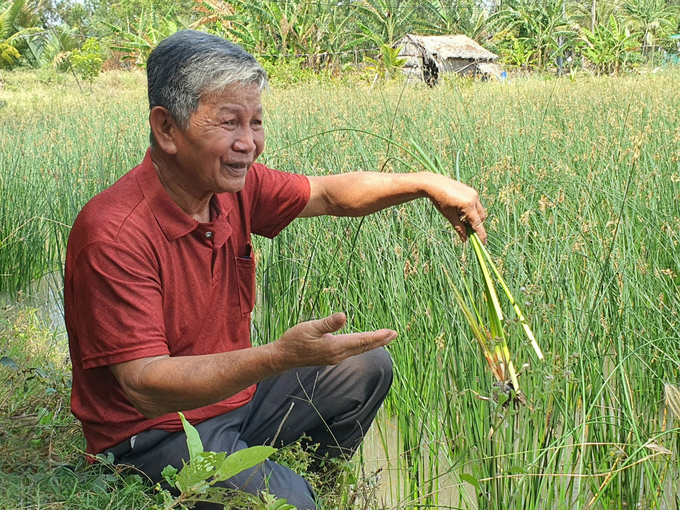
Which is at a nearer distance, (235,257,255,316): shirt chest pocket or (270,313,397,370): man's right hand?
(270,313,397,370): man's right hand

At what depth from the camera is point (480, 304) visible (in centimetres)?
222

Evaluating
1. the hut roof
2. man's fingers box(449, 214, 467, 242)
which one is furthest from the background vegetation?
man's fingers box(449, 214, 467, 242)

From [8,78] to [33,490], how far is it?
2016 cm

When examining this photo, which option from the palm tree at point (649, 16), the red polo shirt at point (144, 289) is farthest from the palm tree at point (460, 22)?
the red polo shirt at point (144, 289)

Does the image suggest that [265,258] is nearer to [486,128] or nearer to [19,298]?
[19,298]

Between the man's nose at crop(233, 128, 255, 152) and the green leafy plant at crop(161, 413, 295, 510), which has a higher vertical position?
the man's nose at crop(233, 128, 255, 152)

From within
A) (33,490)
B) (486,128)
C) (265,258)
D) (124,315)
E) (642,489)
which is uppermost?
(486,128)

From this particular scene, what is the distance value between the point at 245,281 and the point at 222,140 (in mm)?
473

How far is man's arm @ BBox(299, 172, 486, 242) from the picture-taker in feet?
5.97

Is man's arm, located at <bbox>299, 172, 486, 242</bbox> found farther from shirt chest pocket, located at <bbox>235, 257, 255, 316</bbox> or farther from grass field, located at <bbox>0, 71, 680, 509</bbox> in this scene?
shirt chest pocket, located at <bbox>235, 257, 255, 316</bbox>

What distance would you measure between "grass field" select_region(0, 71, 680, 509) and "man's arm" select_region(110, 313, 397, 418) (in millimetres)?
356

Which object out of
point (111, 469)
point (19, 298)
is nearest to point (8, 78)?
point (19, 298)

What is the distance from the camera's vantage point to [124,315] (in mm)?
1430

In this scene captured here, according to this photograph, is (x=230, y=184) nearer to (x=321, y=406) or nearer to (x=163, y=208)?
(x=163, y=208)
